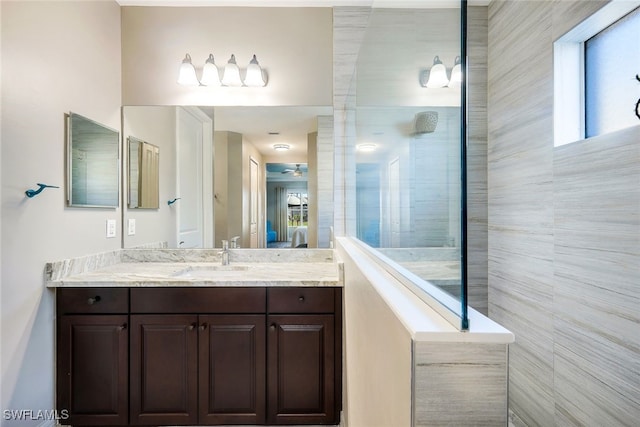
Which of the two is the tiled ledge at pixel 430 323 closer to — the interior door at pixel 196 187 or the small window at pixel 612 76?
the small window at pixel 612 76

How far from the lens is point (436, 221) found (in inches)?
27.0

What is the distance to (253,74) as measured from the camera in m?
2.16

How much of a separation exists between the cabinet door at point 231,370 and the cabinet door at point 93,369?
1.38ft

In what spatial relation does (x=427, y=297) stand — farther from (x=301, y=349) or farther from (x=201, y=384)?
(x=201, y=384)

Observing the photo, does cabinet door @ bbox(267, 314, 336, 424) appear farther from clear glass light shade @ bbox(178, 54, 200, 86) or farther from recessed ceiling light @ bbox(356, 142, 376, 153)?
clear glass light shade @ bbox(178, 54, 200, 86)

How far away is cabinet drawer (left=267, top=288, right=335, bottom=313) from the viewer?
174 centimetres

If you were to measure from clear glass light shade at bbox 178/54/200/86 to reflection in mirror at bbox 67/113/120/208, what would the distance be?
21.5 inches

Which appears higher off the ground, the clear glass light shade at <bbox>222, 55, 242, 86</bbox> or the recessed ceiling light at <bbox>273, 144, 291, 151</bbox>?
the clear glass light shade at <bbox>222, 55, 242, 86</bbox>

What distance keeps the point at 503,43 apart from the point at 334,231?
1584 mm

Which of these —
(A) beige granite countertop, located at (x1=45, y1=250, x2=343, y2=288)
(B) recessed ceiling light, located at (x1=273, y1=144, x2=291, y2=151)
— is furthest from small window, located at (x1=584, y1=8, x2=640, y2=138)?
(B) recessed ceiling light, located at (x1=273, y1=144, x2=291, y2=151)

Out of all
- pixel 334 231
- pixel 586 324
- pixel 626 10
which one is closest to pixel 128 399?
pixel 334 231

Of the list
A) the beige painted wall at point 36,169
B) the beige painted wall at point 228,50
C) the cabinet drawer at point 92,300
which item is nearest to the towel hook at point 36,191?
the beige painted wall at point 36,169

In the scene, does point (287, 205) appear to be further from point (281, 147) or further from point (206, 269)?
point (206, 269)

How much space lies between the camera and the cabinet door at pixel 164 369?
1.71 metres
